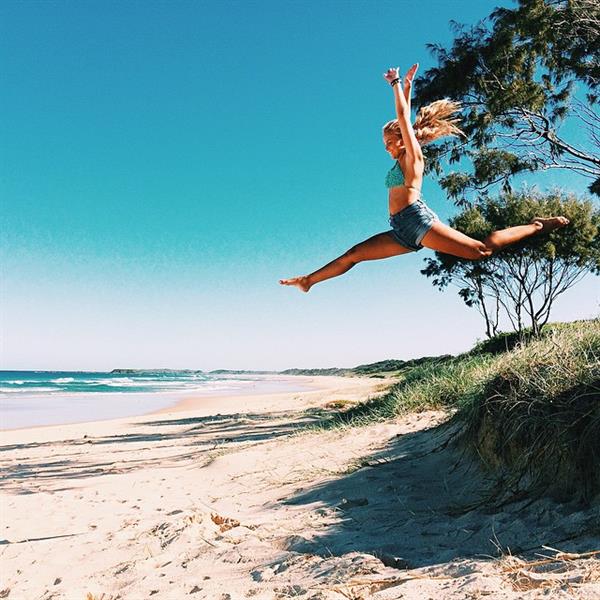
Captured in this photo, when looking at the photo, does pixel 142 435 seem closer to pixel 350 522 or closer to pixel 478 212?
pixel 350 522

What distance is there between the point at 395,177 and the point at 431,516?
2.56 meters

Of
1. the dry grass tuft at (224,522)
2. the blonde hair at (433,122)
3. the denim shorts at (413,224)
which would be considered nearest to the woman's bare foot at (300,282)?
the denim shorts at (413,224)

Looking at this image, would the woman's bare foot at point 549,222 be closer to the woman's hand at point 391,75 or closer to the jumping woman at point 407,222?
the jumping woman at point 407,222

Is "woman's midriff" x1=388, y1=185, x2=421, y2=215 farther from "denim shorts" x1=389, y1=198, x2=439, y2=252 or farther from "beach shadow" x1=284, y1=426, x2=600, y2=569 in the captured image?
"beach shadow" x1=284, y1=426, x2=600, y2=569

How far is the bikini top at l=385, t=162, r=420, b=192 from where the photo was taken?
165 inches

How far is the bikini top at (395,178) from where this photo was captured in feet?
13.7

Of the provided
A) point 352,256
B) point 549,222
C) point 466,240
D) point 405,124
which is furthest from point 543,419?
point 405,124

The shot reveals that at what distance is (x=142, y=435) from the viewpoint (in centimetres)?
1537

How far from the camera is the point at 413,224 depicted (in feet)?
13.4

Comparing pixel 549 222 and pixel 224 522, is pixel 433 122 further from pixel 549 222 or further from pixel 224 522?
pixel 224 522

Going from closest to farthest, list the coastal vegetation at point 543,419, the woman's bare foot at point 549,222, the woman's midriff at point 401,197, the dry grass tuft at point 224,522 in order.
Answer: the coastal vegetation at point 543,419 < the woman's midriff at point 401,197 < the woman's bare foot at point 549,222 < the dry grass tuft at point 224,522

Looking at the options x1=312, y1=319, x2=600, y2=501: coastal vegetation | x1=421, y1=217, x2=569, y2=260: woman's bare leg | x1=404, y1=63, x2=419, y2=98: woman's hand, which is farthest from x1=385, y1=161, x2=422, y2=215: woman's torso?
x1=312, y1=319, x2=600, y2=501: coastal vegetation

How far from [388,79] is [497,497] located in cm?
324

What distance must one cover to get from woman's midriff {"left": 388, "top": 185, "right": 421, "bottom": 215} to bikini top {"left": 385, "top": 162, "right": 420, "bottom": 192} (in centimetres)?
3
